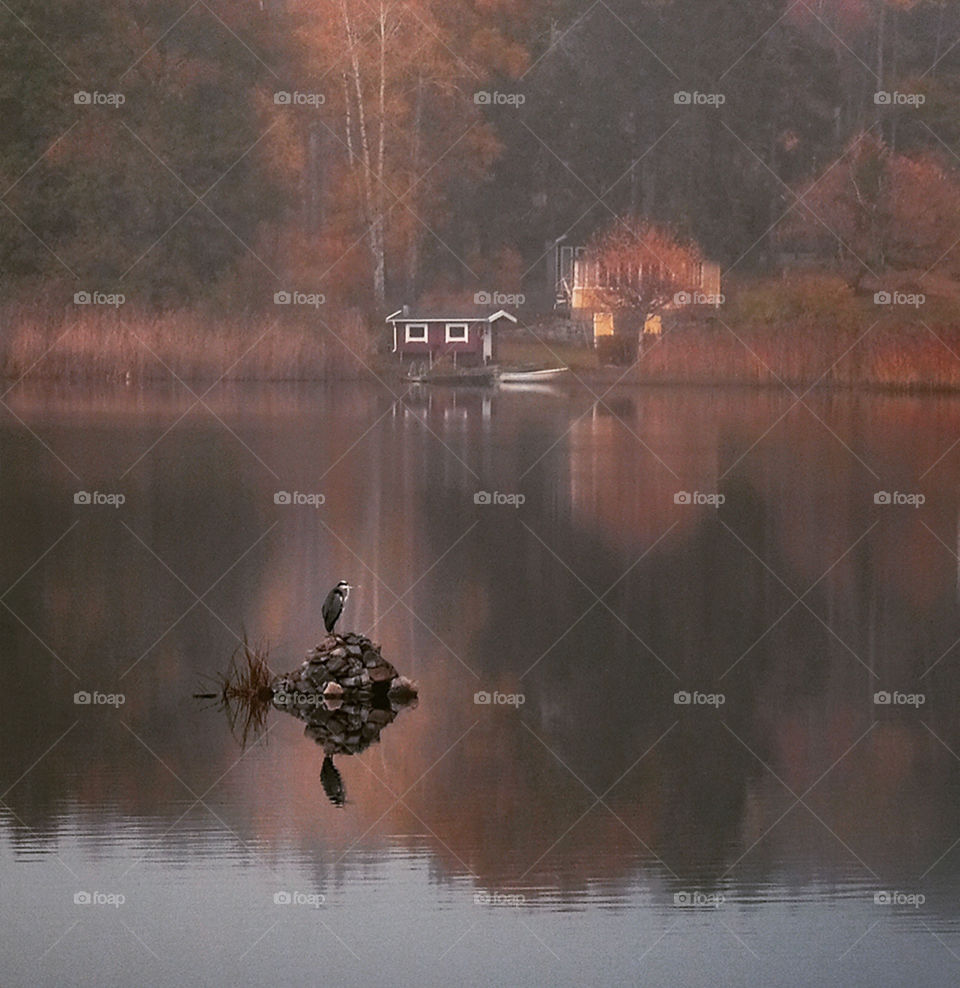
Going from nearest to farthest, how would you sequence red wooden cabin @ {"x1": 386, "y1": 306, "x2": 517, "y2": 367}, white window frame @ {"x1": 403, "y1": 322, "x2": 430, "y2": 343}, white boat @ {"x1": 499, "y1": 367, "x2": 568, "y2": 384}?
white boat @ {"x1": 499, "y1": 367, "x2": 568, "y2": 384}, red wooden cabin @ {"x1": 386, "y1": 306, "x2": 517, "y2": 367}, white window frame @ {"x1": 403, "y1": 322, "x2": 430, "y2": 343}

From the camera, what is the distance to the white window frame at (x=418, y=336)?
31.6 metres

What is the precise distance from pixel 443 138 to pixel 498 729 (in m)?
24.2

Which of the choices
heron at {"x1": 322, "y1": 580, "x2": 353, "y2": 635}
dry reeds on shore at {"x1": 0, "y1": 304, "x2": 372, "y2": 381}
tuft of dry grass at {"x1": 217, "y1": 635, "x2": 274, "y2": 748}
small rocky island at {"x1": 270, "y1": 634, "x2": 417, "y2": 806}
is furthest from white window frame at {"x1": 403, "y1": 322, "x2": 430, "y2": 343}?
small rocky island at {"x1": 270, "y1": 634, "x2": 417, "y2": 806}

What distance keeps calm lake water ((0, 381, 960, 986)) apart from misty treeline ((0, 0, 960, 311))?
1059cm

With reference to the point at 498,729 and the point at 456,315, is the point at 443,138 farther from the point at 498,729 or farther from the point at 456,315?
the point at 498,729

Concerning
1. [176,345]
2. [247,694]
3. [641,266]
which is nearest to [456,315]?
[641,266]

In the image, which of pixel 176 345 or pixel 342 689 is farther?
pixel 176 345

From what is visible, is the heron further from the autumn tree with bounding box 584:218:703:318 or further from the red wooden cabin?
the autumn tree with bounding box 584:218:703:318

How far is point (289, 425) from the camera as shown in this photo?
25.3m

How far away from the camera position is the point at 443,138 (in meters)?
33.4

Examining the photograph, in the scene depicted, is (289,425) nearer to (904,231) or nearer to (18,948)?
(904,231)

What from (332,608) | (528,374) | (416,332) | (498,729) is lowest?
(498,729)

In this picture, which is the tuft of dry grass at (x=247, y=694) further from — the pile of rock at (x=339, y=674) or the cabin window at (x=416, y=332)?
the cabin window at (x=416, y=332)

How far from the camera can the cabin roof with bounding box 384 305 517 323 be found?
3147 centimetres
